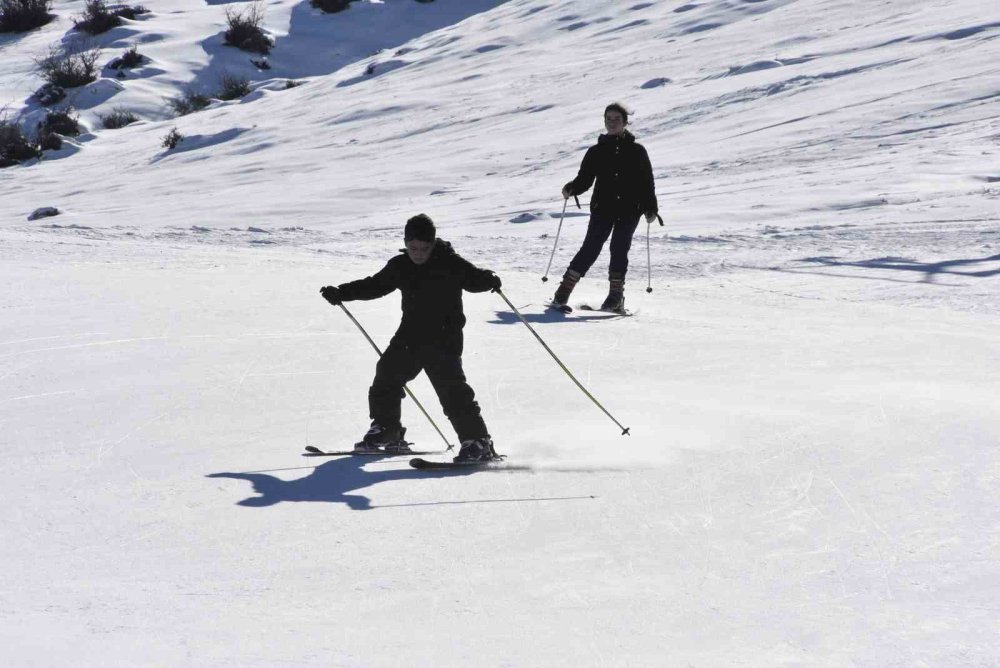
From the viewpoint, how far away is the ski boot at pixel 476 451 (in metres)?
Result: 4.93

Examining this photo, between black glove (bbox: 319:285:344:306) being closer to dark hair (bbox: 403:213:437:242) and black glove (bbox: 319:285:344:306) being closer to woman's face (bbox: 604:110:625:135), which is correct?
dark hair (bbox: 403:213:437:242)

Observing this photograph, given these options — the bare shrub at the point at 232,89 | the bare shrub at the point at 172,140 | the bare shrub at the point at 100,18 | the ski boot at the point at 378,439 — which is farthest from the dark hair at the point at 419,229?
the bare shrub at the point at 100,18

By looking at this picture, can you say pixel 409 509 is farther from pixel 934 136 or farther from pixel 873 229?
pixel 934 136

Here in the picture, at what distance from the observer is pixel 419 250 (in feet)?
15.8

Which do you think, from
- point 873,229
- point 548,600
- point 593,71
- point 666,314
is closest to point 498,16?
point 593,71

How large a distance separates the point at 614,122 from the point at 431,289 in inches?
137

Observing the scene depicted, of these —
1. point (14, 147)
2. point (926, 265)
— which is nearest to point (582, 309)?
point (926, 265)

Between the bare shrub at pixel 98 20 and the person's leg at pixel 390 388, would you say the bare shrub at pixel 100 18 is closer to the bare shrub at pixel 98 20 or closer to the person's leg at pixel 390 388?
Result: the bare shrub at pixel 98 20

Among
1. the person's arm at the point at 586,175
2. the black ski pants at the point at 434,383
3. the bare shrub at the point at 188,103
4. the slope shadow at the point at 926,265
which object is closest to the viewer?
the black ski pants at the point at 434,383

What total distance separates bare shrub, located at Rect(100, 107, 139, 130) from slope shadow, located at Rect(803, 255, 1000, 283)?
1932cm

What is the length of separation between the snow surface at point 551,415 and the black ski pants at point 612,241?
1.42 ft

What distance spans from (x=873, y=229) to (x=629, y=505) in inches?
294

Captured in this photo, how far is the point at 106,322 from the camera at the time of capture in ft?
25.7

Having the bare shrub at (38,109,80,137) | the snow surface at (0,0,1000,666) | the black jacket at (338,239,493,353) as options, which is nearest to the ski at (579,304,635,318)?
the snow surface at (0,0,1000,666)
